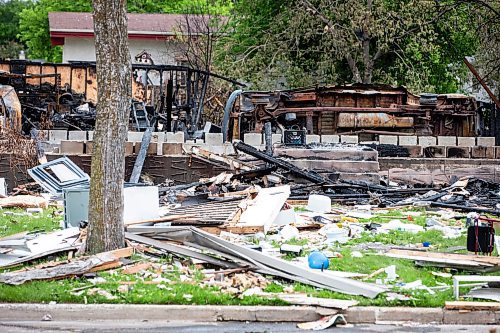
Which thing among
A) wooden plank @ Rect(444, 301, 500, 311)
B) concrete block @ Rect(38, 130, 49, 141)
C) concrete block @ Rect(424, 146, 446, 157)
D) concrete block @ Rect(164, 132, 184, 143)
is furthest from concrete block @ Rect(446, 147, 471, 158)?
wooden plank @ Rect(444, 301, 500, 311)

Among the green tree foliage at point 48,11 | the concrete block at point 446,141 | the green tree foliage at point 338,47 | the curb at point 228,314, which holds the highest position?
the green tree foliage at point 48,11

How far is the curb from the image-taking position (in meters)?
8.02

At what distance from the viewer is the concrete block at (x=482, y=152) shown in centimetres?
2497

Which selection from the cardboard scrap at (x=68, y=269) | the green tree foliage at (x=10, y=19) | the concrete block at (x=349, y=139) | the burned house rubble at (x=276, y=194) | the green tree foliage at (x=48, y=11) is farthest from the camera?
the green tree foliage at (x=10, y=19)

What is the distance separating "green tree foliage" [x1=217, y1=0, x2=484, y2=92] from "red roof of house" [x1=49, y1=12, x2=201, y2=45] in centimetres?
899

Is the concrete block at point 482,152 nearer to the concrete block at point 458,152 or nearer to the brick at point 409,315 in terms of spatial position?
the concrete block at point 458,152

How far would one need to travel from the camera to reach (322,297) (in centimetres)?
846

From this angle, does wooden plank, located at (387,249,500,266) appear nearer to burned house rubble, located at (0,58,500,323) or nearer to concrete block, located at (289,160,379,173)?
burned house rubble, located at (0,58,500,323)

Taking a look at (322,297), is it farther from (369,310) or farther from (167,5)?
(167,5)

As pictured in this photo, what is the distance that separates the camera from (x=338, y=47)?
33406mm

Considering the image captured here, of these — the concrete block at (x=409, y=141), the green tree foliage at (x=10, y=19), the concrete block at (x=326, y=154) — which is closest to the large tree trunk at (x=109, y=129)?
the concrete block at (x=326, y=154)

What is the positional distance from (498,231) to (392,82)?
22.4m

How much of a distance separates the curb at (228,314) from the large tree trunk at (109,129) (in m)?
1.89

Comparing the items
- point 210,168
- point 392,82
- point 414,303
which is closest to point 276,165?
point 210,168
